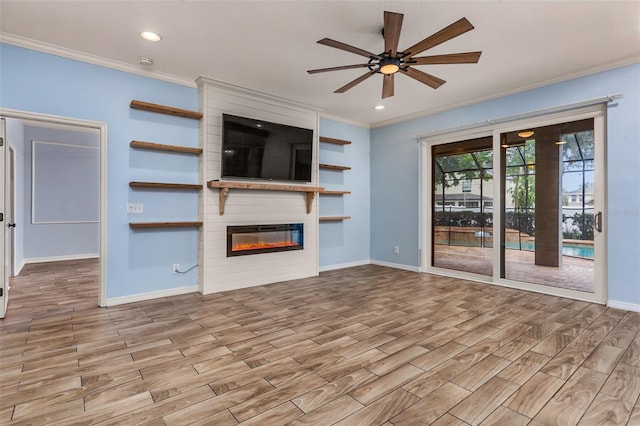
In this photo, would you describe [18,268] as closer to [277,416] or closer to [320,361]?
[320,361]

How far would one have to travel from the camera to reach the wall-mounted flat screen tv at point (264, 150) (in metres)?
4.24

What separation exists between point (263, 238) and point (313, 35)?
2.75m

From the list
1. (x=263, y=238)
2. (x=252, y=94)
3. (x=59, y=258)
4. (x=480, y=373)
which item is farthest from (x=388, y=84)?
(x=59, y=258)

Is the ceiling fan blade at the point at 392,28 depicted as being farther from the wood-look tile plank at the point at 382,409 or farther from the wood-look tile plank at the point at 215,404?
the wood-look tile plank at the point at 215,404

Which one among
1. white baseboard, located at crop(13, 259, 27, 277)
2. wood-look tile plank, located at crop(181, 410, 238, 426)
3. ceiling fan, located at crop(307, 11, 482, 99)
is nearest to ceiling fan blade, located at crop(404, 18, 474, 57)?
ceiling fan, located at crop(307, 11, 482, 99)

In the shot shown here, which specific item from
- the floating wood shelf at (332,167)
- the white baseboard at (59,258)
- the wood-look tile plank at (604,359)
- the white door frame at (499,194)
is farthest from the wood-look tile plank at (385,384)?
the white baseboard at (59,258)

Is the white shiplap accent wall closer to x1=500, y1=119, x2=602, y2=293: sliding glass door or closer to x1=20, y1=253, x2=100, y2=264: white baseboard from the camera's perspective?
x1=500, y1=119, x2=602, y2=293: sliding glass door

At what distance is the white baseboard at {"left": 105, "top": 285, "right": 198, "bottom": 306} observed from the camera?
3.68 metres

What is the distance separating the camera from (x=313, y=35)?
10.1 ft

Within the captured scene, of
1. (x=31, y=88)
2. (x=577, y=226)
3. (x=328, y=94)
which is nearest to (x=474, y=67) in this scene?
(x=328, y=94)

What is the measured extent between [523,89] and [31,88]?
5.70m

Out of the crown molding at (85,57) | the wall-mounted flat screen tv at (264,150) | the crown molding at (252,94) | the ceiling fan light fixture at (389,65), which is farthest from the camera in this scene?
the wall-mounted flat screen tv at (264,150)

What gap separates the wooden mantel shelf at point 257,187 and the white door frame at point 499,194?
1947 millimetres

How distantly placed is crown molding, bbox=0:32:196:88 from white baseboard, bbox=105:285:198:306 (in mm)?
2589
